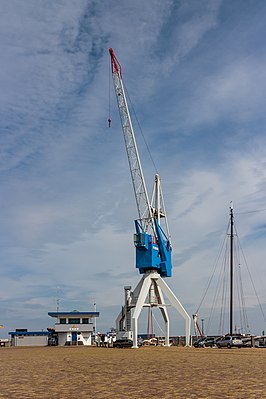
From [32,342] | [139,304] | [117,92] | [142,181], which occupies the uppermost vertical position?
[117,92]

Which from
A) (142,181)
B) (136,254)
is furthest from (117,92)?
(136,254)

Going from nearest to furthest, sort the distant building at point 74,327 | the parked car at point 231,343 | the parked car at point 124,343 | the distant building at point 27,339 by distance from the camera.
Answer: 1. the parked car at point 231,343
2. the parked car at point 124,343
3. the distant building at point 74,327
4. the distant building at point 27,339

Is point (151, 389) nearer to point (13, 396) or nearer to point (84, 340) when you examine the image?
point (13, 396)

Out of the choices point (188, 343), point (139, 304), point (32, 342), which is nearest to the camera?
point (139, 304)

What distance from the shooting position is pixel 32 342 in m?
122

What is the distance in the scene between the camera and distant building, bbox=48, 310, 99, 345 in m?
110

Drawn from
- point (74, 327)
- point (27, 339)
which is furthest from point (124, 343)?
point (27, 339)

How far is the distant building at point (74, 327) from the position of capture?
110500mm

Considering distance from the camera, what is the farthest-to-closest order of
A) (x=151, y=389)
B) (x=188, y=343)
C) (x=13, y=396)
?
(x=188, y=343)
(x=151, y=389)
(x=13, y=396)

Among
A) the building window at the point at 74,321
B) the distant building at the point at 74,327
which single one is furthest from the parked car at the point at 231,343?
the building window at the point at 74,321

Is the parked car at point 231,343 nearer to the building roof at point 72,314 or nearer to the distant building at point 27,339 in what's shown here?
the building roof at point 72,314

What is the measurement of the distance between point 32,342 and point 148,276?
175 ft

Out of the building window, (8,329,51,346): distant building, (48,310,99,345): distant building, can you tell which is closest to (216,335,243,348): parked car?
(48,310,99,345): distant building

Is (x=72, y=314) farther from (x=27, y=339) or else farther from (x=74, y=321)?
(x=27, y=339)
